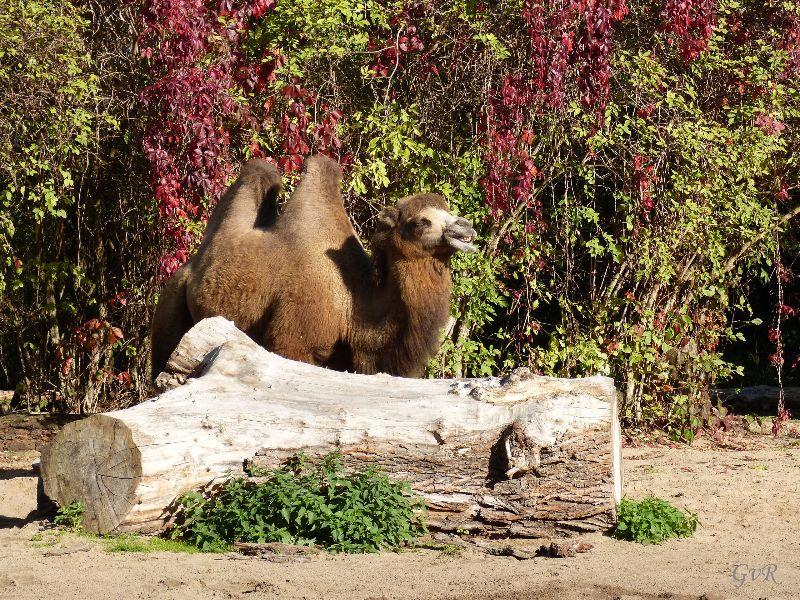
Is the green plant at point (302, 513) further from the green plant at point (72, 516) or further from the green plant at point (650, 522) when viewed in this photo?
the green plant at point (650, 522)

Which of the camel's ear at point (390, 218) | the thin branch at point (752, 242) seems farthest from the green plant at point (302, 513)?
the thin branch at point (752, 242)

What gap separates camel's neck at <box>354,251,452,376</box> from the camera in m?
6.74

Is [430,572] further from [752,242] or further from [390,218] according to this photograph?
[752,242]

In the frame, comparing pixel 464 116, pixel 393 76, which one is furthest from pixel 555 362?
pixel 393 76

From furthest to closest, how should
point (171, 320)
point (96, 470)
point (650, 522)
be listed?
point (171, 320) < point (650, 522) < point (96, 470)

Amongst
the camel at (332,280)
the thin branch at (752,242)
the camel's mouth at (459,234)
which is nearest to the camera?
the camel's mouth at (459,234)

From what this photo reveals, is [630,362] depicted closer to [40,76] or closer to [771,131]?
[771,131]

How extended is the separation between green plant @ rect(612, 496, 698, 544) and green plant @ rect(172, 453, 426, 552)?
1272 millimetres

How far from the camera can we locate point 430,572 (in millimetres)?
5160

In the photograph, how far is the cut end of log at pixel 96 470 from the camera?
5.28 meters

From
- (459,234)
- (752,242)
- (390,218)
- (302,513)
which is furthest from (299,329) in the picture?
A: (752,242)

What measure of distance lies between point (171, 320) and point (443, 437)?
264 cm

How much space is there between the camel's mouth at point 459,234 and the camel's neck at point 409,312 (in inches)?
9.2

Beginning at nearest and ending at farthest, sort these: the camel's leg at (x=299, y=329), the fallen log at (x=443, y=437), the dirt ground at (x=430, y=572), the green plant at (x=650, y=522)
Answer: the dirt ground at (x=430, y=572) → the fallen log at (x=443, y=437) → the green plant at (x=650, y=522) → the camel's leg at (x=299, y=329)
